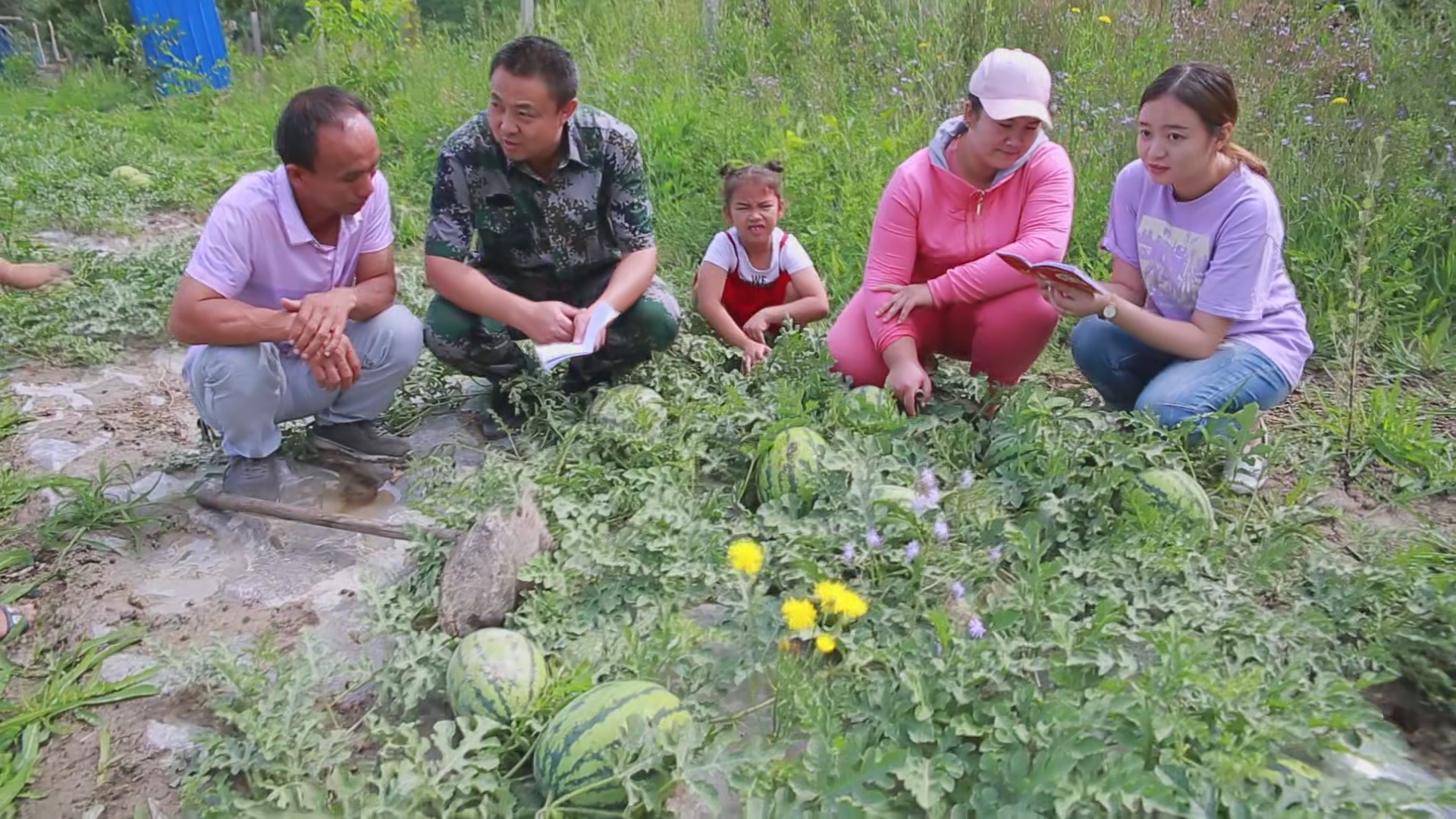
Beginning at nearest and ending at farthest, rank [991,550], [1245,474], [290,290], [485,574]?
[485,574]
[991,550]
[1245,474]
[290,290]

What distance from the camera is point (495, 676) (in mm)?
1915

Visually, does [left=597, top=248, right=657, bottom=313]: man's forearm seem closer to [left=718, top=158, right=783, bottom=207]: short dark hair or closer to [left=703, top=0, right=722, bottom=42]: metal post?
[left=718, top=158, right=783, bottom=207]: short dark hair

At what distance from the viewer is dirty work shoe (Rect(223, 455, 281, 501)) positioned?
9.62ft

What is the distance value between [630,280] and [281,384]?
115 centimetres

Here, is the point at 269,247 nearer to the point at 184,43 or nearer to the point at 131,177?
the point at 131,177

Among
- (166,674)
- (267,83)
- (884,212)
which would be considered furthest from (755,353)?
(267,83)

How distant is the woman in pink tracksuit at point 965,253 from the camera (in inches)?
121

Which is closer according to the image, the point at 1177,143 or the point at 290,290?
the point at 1177,143

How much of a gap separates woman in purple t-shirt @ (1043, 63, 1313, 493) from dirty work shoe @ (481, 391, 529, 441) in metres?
1.84

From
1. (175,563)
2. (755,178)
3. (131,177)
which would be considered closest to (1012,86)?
(755,178)

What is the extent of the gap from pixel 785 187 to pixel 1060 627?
3450mm

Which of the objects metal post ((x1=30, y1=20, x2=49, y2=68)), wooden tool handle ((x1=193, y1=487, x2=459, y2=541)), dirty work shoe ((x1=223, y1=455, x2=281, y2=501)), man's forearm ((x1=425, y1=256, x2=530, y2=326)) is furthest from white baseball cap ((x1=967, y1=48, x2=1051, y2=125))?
metal post ((x1=30, y1=20, x2=49, y2=68))

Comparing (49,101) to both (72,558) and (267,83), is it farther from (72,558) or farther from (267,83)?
(72,558)

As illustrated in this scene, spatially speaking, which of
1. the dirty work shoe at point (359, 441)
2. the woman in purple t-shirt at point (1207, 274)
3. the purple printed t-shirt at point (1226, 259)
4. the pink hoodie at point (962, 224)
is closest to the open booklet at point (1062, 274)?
the woman in purple t-shirt at point (1207, 274)
